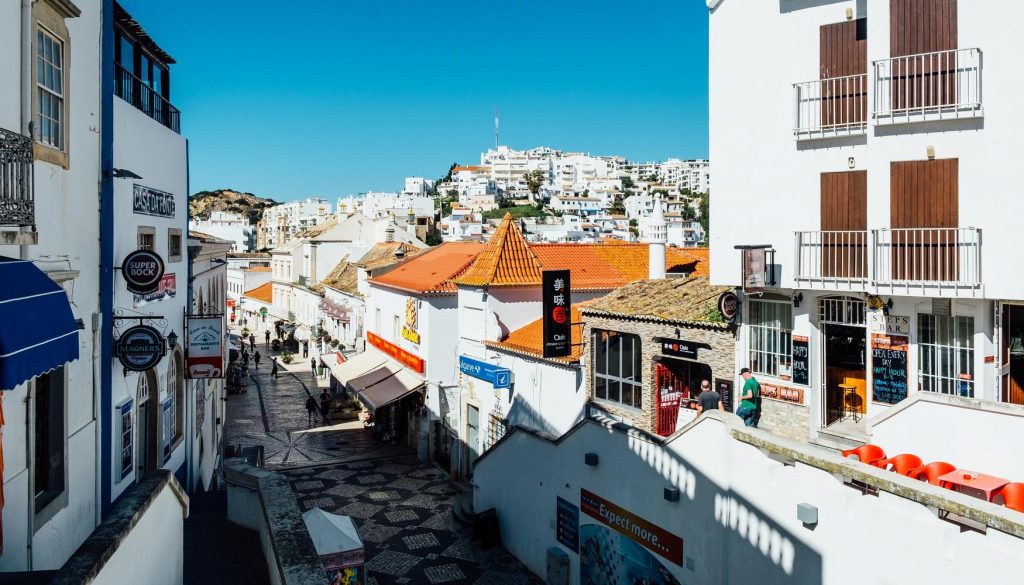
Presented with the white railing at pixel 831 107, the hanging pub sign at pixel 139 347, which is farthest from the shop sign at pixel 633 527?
the hanging pub sign at pixel 139 347

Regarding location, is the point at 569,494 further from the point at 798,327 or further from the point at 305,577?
the point at 305,577

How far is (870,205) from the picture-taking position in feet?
45.0

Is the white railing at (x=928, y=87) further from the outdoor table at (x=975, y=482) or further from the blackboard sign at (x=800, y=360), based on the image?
the outdoor table at (x=975, y=482)

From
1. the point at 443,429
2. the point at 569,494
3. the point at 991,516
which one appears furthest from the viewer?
the point at 443,429

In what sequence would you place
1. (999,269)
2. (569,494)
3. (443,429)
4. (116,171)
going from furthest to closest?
(443,429) → (569,494) → (999,269) → (116,171)

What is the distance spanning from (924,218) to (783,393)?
4458 millimetres

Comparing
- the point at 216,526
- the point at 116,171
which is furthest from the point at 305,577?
the point at 116,171

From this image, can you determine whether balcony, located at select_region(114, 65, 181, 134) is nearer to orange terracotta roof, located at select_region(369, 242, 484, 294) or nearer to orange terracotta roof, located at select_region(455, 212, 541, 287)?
orange terracotta roof, located at select_region(455, 212, 541, 287)

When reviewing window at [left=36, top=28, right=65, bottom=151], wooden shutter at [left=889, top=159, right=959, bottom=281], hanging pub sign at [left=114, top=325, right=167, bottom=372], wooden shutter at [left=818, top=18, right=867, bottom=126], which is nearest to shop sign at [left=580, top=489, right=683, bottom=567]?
wooden shutter at [left=889, top=159, right=959, bottom=281]

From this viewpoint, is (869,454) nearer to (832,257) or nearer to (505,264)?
(832,257)

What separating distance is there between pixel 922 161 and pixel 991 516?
7.31m

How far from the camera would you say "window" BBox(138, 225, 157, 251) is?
12.9 m

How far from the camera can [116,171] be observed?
36.5 feet

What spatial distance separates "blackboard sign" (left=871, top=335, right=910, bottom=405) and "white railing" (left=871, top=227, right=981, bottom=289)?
124 centimetres
